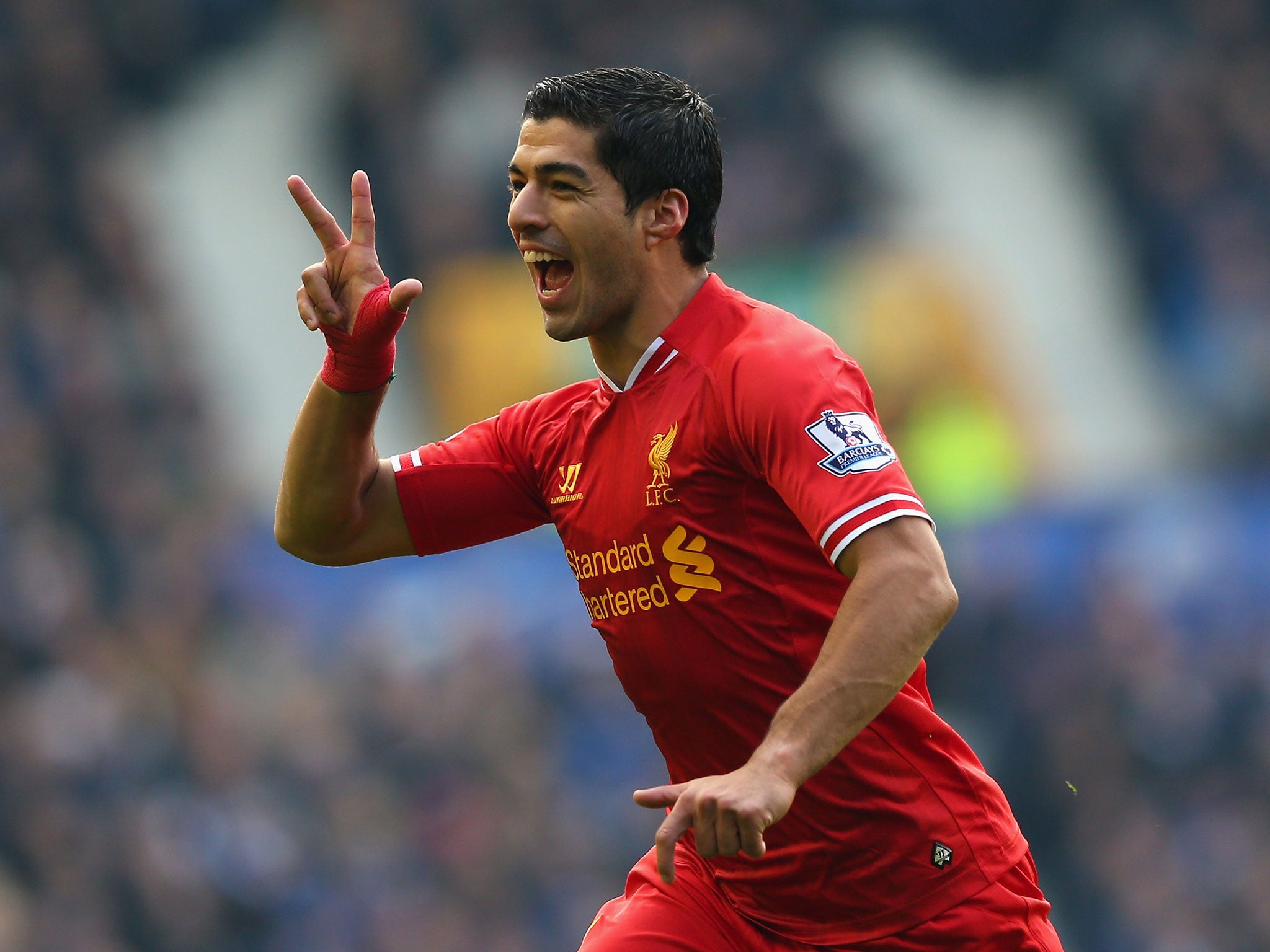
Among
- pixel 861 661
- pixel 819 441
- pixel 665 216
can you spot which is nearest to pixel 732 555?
pixel 819 441

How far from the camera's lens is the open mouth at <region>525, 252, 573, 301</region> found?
3717 mm

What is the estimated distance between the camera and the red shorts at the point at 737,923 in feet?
11.4

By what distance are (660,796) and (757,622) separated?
1.99ft

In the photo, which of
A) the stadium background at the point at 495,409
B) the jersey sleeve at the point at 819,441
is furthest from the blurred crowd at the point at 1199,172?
the jersey sleeve at the point at 819,441

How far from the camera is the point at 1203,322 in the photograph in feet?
41.9

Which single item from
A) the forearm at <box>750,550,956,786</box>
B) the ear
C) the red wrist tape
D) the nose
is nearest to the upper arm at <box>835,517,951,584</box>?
the forearm at <box>750,550,956,786</box>

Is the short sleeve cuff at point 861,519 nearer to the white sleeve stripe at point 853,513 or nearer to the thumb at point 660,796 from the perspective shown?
the white sleeve stripe at point 853,513

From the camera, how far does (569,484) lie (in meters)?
3.80

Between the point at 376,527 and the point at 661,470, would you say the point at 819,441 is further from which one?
the point at 376,527

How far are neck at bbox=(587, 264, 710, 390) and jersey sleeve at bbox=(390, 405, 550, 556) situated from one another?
40 cm

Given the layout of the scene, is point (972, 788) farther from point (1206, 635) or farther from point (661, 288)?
point (1206, 635)

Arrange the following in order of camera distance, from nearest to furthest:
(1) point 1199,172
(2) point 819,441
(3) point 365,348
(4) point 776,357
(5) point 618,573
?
(2) point 819,441, (4) point 776,357, (5) point 618,573, (3) point 365,348, (1) point 1199,172

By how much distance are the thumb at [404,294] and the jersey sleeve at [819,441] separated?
79 cm

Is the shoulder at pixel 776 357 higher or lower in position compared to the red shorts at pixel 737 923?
higher
